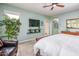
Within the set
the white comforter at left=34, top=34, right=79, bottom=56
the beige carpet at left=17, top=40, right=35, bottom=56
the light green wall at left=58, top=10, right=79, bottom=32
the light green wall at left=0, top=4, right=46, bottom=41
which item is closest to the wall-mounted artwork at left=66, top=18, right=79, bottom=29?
the light green wall at left=58, top=10, right=79, bottom=32

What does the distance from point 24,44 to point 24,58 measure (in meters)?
0.23

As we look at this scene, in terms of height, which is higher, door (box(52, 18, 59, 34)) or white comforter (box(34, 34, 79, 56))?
door (box(52, 18, 59, 34))

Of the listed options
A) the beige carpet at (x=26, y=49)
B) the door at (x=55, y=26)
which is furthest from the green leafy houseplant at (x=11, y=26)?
the door at (x=55, y=26)

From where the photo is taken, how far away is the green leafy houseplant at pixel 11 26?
1.55m

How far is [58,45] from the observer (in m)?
1.53

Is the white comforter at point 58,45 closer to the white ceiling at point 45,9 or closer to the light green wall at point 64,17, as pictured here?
the light green wall at point 64,17

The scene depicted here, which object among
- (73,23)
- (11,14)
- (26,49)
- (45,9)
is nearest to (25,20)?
(11,14)

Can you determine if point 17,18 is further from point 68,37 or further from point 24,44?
point 68,37

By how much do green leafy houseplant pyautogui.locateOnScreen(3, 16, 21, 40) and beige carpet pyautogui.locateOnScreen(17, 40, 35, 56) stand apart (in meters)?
0.21

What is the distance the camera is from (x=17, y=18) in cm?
159

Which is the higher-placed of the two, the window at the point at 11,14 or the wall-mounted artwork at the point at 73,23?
the window at the point at 11,14

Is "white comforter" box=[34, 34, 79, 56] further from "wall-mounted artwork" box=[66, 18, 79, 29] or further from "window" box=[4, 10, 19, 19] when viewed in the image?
"window" box=[4, 10, 19, 19]

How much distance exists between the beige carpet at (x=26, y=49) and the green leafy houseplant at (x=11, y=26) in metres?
0.21

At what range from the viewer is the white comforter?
1.44m
